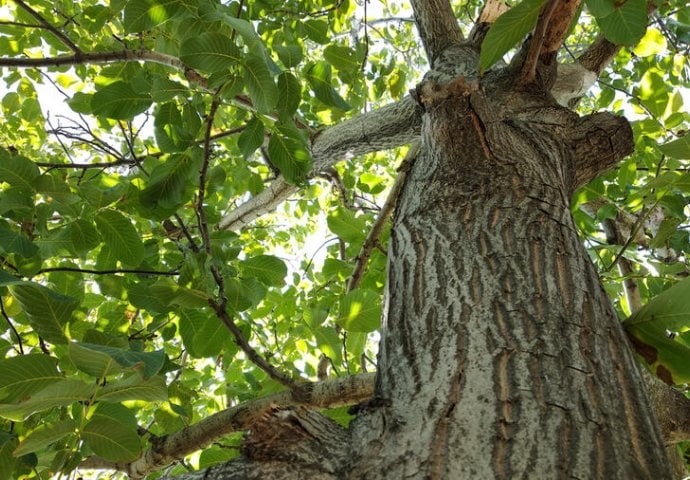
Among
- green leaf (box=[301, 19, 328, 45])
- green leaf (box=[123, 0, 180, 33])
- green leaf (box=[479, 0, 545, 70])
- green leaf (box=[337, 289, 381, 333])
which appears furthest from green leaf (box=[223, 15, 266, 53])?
green leaf (box=[301, 19, 328, 45])

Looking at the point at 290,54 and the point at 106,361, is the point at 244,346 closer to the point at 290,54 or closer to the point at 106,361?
the point at 106,361

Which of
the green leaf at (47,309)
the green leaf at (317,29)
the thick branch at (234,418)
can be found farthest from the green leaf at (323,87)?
the green leaf at (47,309)

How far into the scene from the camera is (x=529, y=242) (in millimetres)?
1277

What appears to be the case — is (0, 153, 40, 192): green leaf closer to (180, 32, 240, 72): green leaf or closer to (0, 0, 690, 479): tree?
(0, 0, 690, 479): tree

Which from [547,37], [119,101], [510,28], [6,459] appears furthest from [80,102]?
[547,37]

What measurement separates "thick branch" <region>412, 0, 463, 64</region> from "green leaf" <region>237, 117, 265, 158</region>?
135 cm

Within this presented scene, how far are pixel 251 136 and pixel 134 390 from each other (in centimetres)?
105

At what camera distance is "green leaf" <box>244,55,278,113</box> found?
1.36 m

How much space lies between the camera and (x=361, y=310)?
168 centimetres

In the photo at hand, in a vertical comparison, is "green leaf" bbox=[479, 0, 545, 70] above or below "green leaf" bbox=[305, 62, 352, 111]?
below

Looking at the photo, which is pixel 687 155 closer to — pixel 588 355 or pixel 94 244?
pixel 588 355

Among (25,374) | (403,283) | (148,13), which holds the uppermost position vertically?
(148,13)

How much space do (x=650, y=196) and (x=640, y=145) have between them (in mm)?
1679

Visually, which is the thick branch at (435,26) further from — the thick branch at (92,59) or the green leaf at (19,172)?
the green leaf at (19,172)
